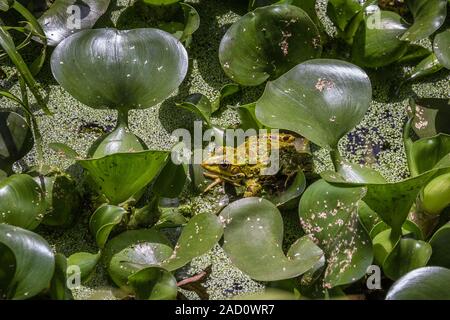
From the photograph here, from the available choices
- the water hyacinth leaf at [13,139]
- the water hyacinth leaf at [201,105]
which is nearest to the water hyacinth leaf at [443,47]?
the water hyacinth leaf at [201,105]

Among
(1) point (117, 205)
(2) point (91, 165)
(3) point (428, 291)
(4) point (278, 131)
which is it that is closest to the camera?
(3) point (428, 291)

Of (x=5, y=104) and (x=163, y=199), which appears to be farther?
(x=5, y=104)

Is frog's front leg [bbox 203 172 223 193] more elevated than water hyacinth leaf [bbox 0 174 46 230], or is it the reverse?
water hyacinth leaf [bbox 0 174 46 230]

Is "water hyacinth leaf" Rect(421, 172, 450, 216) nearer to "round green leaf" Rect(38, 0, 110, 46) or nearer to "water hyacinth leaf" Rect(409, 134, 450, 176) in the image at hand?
"water hyacinth leaf" Rect(409, 134, 450, 176)

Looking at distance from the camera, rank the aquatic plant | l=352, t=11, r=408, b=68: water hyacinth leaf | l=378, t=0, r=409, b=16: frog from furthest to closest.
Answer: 1. l=378, t=0, r=409, b=16: frog
2. l=352, t=11, r=408, b=68: water hyacinth leaf
3. the aquatic plant

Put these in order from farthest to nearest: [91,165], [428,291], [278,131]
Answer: [278,131] → [91,165] → [428,291]

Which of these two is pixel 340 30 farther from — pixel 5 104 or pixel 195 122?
pixel 5 104

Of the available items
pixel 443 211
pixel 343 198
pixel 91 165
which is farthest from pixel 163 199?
pixel 443 211

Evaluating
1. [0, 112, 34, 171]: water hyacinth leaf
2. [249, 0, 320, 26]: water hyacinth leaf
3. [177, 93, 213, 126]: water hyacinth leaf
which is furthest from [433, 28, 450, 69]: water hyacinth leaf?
[0, 112, 34, 171]: water hyacinth leaf
